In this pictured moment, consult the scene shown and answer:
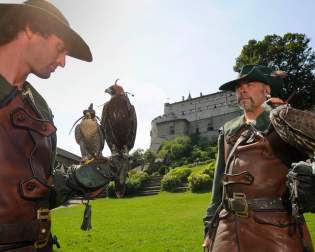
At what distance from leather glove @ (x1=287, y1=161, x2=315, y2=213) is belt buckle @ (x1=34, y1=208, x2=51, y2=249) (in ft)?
6.68

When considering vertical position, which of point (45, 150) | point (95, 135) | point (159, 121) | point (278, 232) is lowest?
point (278, 232)

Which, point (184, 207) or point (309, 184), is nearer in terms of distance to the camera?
point (309, 184)

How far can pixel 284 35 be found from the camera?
4469 centimetres

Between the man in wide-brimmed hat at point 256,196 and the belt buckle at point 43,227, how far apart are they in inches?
87.5

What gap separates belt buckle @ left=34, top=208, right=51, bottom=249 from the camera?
220 cm

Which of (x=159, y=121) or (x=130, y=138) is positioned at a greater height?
(x=159, y=121)

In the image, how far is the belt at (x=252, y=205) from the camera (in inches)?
147

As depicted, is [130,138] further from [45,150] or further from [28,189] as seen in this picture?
[28,189]

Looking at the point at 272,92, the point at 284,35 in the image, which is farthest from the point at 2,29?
the point at 284,35

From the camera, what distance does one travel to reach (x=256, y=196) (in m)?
3.85

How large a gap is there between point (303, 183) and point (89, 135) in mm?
1894

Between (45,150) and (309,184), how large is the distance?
Answer: 215cm

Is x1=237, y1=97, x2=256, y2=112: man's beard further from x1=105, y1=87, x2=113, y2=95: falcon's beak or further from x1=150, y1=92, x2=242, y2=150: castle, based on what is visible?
x1=150, y1=92, x2=242, y2=150: castle

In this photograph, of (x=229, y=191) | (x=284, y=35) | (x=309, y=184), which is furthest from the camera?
(x=284, y=35)
